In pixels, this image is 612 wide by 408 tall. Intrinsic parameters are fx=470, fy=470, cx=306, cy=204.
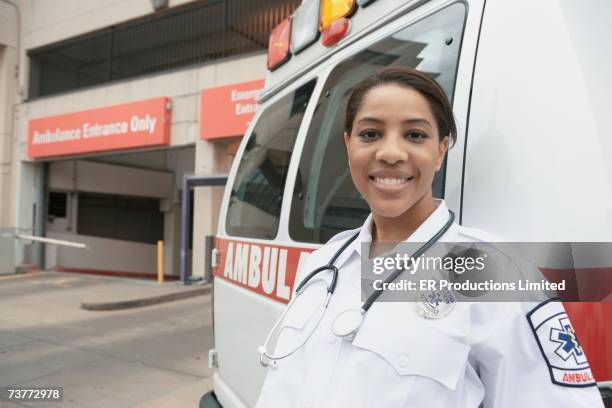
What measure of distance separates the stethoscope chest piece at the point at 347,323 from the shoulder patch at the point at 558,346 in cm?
29

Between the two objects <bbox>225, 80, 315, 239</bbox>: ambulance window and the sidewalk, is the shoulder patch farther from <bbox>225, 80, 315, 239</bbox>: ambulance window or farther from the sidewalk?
the sidewalk

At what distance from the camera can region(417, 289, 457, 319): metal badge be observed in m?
0.82

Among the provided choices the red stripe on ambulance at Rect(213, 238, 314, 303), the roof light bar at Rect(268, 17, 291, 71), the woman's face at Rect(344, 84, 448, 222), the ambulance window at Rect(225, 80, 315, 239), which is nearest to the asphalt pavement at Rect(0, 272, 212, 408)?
the red stripe on ambulance at Rect(213, 238, 314, 303)

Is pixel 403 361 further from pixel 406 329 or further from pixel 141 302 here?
pixel 141 302

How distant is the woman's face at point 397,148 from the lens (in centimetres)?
92

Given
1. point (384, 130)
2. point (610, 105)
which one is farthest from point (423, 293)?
point (610, 105)

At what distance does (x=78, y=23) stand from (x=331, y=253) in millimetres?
13047

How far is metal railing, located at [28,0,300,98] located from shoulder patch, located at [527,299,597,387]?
29.5ft

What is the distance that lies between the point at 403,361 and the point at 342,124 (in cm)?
104

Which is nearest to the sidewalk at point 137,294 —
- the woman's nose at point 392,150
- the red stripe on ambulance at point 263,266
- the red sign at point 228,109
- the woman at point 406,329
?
the red sign at point 228,109

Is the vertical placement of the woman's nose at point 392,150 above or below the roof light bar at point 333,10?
below

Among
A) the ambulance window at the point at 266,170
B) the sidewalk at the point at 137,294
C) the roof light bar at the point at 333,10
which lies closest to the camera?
the roof light bar at the point at 333,10

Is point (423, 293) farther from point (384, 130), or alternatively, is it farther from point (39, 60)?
point (39, 60)

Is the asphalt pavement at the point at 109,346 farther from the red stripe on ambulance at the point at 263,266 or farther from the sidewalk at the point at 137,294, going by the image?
the red stripe on ambulance at the point at 263,266
